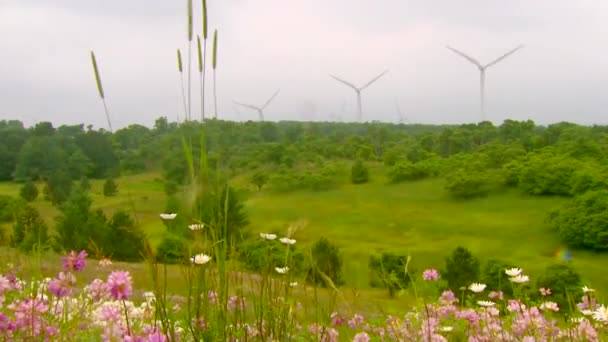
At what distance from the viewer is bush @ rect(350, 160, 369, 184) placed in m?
92.6

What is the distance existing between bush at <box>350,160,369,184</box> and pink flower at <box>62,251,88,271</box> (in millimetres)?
89898

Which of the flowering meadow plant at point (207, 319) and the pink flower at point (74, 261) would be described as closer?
the flowering meadow plant at point (207, 319)

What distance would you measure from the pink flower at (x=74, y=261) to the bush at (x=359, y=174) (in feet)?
295

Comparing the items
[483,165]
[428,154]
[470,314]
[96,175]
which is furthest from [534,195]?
[470,314]

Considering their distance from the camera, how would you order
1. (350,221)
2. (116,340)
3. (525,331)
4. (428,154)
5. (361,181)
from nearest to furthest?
1. (116,340)
2. (525,331)
3. (350,221)
4. (361,181)
5. (428,154)

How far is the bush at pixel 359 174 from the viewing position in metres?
92.6

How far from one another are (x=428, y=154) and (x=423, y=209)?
99.3 ft

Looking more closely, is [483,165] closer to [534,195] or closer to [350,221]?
[534,195]

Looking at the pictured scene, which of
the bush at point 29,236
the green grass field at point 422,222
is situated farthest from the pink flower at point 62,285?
the green grass field at point 422,222

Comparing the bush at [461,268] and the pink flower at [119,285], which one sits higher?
the pink flower at [119,285]

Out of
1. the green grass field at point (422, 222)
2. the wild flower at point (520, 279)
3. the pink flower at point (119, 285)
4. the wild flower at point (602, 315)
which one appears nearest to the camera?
the pink flower at point (119, 285)

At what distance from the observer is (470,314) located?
11.5 feet

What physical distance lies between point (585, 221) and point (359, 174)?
39281 millimetres

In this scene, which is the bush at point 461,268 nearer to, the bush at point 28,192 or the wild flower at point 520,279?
the wild flower at point 520,279
